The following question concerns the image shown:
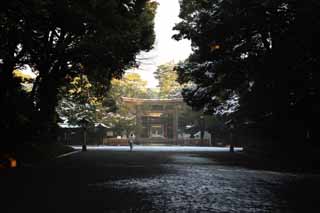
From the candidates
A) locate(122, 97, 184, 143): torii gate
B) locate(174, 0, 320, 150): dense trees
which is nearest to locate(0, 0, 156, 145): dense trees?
locate(174, 0, 320, 150): dense trees

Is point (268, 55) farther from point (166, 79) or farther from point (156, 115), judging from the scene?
point (166, 79)

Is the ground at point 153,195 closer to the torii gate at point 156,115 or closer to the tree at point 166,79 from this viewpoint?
the torii gate at point 156,115

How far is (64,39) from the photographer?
942 inches

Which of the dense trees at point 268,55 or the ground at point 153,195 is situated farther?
the dense trees at point 268,55

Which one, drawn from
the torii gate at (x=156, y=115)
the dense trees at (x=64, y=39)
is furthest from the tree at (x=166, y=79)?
the dense trees at (x=64, y=39)

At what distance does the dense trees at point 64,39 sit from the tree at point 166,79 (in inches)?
1829

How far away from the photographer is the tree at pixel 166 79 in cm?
7625

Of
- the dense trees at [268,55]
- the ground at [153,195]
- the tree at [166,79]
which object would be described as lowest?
the ground at [153,195]

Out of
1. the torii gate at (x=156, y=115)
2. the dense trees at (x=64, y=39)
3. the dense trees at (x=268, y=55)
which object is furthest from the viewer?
the torii gate at (x=156, y=115)

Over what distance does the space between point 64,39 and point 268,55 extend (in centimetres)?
1109

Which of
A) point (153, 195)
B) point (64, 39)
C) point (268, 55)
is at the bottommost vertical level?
point (153, 195)

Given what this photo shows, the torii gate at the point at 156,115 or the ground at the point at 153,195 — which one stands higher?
the torii gate at the point at 156,115

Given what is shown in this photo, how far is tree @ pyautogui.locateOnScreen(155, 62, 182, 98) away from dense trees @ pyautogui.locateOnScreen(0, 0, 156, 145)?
46458mm

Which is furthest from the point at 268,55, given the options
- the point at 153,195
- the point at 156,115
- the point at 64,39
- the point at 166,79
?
the point at 166,79
